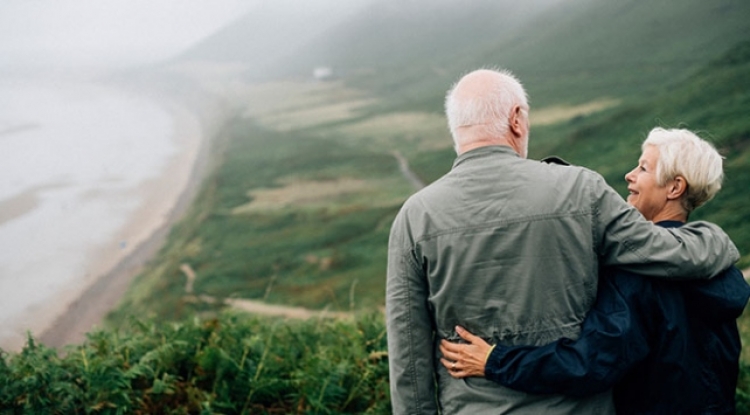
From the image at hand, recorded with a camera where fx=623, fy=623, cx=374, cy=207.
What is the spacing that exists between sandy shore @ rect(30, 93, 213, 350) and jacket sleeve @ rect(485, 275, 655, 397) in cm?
909

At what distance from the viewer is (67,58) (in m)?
68.2

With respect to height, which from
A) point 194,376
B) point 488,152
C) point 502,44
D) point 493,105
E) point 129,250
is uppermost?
point 502,44

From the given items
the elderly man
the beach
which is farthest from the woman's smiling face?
the beach

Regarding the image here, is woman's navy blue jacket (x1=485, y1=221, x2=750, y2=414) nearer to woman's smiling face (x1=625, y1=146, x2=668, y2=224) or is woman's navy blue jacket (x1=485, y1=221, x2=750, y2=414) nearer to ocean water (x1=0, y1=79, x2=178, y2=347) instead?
woman's smiling face (x1=625, y1=146, x2=668, y2=224)

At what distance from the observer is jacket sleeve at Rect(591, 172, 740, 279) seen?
7.29 ft

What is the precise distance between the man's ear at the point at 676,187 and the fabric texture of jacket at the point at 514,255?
23 cm

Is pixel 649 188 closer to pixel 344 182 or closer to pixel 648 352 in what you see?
pixel 648 352

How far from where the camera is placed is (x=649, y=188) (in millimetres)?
2627

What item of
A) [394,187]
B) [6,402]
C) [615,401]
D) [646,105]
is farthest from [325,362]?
[646,105]

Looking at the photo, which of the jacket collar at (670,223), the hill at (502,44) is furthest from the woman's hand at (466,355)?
the hill at (502,44)

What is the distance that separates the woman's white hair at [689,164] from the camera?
Result: 8.38 ft

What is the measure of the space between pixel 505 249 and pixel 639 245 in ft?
1.56

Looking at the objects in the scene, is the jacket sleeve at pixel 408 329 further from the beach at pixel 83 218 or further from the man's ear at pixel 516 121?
the beach at pixel 83 218

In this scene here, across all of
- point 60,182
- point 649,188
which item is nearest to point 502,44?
point 60,182
